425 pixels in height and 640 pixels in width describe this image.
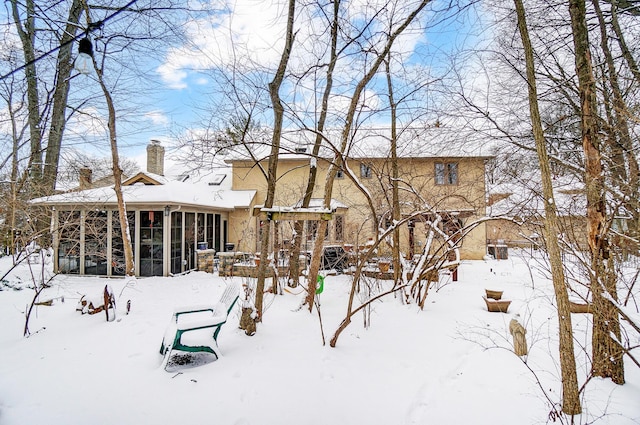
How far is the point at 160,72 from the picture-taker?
332 inches

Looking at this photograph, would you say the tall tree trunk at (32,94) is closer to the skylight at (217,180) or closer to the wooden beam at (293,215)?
the skylight at (217,180)

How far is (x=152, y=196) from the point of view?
31.2 feet

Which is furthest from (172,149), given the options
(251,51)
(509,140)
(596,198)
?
(509,140)

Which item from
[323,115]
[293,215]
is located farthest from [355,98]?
[293,215]

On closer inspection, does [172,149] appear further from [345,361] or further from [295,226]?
[345,361]

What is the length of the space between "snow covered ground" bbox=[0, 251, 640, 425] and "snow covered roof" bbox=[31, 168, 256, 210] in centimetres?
394

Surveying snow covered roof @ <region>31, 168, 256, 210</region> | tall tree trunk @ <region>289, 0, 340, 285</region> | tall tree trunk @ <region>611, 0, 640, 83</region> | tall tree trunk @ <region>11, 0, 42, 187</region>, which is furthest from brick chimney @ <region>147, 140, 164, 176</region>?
tall tree trunk @ <region>611, 0, 640, 83</region>

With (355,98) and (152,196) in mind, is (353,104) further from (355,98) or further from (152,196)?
(152,196)

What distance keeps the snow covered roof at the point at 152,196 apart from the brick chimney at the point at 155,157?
2.08m

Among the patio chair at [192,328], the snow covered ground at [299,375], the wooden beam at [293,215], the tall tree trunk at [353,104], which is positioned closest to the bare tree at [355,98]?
the tall tree trunk at [353,104]

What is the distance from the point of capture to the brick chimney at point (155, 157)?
1298 centimetres

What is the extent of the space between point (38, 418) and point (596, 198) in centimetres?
540

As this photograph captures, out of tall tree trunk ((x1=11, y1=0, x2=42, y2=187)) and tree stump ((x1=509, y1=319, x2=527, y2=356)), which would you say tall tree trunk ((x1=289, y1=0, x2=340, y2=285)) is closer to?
tree stump ((x1=509, y1=319, x2=527, y2=356))

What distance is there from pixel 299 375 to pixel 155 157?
1256cm
